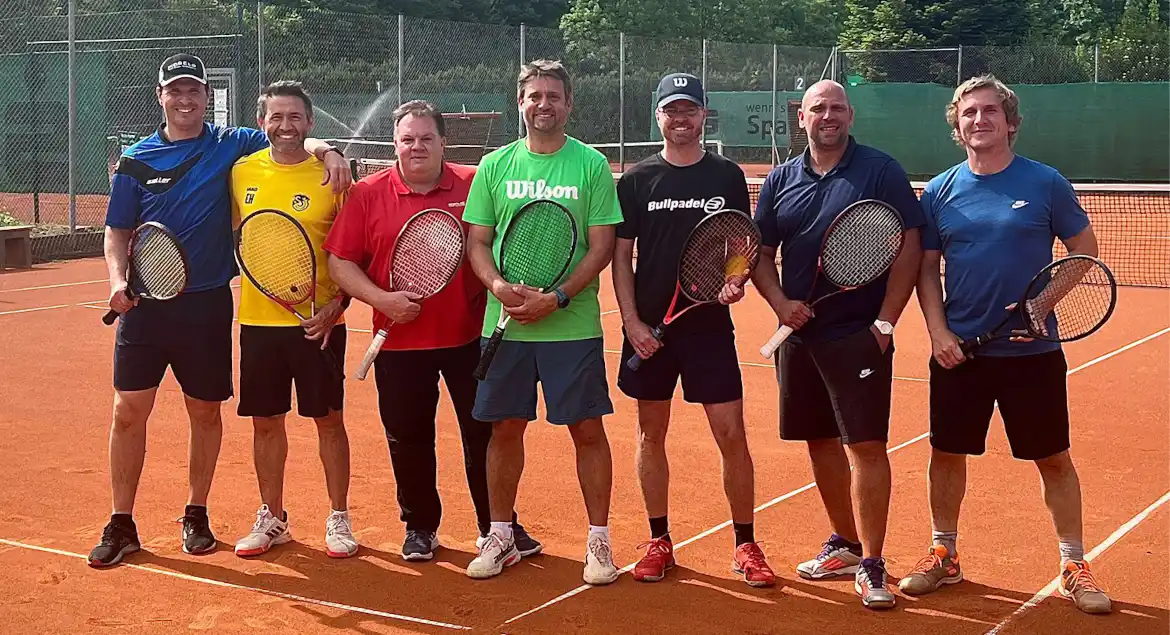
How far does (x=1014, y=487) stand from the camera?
658cm

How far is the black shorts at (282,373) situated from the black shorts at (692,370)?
4.04 feet

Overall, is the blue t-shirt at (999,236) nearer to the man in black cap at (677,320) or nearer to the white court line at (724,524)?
the man in black cap at (677,320)

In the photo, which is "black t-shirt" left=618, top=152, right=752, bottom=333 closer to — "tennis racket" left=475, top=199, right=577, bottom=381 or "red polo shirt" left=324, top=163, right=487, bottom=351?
"tennis racket" left=475, top=199, right=577, bottom=381

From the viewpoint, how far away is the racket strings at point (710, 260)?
5.09 meters

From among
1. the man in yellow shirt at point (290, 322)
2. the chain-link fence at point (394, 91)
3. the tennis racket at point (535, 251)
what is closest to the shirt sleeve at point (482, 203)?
the tennis racket at point (535, 251)

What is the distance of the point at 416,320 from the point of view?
17.9 feet

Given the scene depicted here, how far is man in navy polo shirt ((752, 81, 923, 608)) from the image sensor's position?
500 cm

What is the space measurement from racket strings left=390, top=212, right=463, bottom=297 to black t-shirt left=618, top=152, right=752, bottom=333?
0.65 metres

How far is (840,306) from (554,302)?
1.07m

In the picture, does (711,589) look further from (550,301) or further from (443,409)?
(443,409)

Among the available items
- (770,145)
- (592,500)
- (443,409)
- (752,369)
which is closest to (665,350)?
(592,500)

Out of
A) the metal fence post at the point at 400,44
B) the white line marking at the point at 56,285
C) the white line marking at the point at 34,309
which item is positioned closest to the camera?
the white line marking at the point at 34,309

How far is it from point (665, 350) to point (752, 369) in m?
4.77

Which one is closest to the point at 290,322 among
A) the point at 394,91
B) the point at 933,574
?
the point at 933,574
